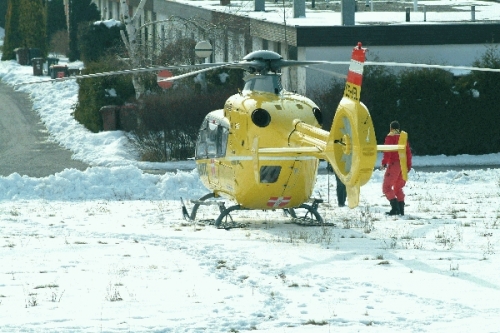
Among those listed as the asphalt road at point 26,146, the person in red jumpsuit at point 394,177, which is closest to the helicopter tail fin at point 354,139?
the person in red jumpsuit at point 394,177

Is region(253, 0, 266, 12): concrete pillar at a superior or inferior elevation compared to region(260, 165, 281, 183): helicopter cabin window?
superior

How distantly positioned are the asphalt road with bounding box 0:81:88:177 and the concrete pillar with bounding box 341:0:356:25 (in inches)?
349

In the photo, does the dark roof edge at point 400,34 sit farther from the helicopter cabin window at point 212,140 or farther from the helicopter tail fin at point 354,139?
the helicopter tail fin at point 354,139

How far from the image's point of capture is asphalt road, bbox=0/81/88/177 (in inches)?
1057

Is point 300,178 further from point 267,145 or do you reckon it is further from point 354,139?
point 354,139

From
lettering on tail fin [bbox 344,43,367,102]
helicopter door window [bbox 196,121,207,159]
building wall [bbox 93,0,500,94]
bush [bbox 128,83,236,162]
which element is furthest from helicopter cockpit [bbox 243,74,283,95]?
building wall [bbox 93,0,500,94]

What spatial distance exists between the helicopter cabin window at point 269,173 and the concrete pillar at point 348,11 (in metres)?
15.5

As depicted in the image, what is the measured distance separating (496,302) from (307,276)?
2334mm

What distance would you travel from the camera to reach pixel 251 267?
12281 millimetres

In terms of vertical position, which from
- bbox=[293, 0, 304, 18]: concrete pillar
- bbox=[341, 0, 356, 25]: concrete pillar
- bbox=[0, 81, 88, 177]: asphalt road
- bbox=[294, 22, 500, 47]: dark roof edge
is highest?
bbox=[293, 0, 304, 18]: concrete pillar

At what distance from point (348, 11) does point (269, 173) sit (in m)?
15.8

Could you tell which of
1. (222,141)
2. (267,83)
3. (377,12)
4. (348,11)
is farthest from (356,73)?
(377,12)

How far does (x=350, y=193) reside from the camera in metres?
12.8

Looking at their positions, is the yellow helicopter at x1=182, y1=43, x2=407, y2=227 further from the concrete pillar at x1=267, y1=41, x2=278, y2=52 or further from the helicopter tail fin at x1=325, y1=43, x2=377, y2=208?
the concrete pillar at x1=267, y1=41, x2=278, y2=52
